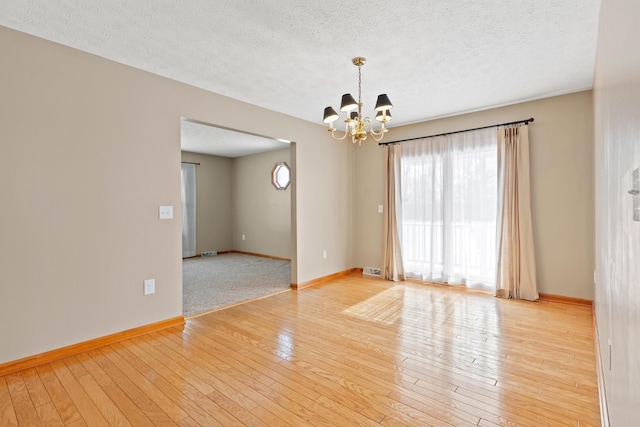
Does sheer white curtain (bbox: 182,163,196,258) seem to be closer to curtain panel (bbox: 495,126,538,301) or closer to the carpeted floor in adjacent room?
the carpeted floor in adjacent room

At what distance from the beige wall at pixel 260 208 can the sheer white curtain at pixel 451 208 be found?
3.12m

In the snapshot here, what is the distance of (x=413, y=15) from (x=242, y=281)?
4.31 meters

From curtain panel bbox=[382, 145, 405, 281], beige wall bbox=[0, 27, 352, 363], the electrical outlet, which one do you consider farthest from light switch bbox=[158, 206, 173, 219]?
curtain panel bbox=[382, 145, 405, 281]

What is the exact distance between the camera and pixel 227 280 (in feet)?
17.0

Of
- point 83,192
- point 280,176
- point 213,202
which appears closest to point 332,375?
point 83,192

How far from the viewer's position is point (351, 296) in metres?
4.26

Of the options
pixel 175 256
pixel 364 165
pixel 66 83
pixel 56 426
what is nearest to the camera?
pixel 56 426

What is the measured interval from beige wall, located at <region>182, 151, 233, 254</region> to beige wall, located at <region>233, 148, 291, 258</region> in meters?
0.19

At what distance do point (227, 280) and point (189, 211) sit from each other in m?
3.05

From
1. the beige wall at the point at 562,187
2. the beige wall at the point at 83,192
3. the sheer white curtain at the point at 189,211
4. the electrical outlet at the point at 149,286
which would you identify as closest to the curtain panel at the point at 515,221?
the beige wall at the point at 562,187

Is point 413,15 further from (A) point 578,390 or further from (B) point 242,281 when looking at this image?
(B) point 242,281

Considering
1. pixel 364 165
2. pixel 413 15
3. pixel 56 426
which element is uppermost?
pixel 413 15

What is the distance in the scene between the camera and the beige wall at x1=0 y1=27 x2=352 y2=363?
7.79ft

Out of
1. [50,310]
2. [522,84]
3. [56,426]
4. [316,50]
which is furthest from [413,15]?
[50,310]
